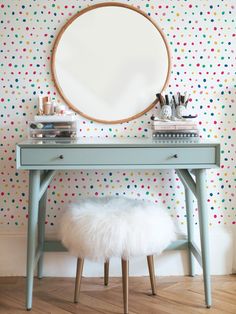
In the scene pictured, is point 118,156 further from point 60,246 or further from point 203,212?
point 60,246

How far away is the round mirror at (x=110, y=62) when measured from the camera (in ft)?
8.02

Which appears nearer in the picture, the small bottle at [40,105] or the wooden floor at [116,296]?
the wooden floor at [116,296]

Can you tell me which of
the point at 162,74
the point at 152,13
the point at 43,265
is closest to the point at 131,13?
the point at 152,13

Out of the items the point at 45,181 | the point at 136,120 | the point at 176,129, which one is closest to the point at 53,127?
the point at 45,181

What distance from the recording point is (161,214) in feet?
6.84

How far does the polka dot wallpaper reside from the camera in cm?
246

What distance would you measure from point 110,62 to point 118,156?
2.22ft

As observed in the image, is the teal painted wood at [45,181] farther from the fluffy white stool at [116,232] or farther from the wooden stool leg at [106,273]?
the wooden stool leg at [106,273]

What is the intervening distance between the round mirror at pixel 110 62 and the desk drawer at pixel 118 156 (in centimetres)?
48

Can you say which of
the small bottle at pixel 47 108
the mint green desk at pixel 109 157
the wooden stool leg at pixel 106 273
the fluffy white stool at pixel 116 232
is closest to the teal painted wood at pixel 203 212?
the mint green desk at pixel 109 157

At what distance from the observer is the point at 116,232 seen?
1906 millimetres

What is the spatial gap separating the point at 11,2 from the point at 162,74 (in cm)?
95

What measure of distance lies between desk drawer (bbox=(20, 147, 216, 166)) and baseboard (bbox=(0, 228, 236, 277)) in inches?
26.8

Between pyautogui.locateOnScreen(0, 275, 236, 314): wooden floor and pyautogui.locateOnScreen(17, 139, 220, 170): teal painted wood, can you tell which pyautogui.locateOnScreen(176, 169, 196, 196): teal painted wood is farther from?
pyautogui.locateOnScreen(0, 275, 236, 314): wooden floor
